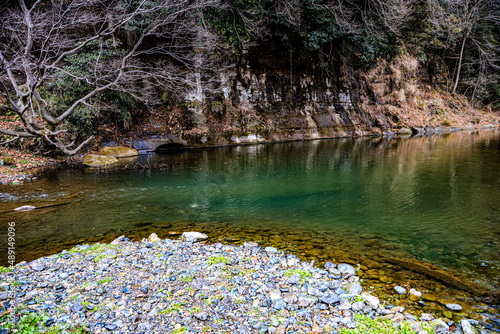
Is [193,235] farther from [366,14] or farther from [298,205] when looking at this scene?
[366,14]

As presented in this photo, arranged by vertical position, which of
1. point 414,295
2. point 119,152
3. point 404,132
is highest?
point 404,132

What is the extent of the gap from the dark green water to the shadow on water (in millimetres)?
29

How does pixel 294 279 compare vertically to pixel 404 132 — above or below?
below

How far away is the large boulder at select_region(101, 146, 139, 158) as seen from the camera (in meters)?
15.4

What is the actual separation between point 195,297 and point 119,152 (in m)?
14.4

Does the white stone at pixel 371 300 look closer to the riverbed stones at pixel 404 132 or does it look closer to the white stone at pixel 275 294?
the white stone at pixel 275 294

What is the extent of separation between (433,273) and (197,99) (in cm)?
1785

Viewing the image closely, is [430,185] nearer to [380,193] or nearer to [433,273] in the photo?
[380,193]

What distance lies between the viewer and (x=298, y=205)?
282 inches

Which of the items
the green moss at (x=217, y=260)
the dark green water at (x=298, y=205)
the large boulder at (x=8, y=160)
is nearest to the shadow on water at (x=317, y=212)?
the dark green water at (x=298, y=205)

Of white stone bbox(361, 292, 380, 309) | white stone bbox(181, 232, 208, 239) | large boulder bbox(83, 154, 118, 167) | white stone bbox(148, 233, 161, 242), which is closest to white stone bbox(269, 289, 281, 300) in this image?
white stone bbox(361, 292, 380, 309)

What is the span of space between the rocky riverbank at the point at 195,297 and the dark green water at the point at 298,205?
46.2 inches

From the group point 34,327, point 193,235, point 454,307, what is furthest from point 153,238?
point 454,307

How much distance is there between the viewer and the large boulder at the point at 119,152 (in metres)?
15.4
